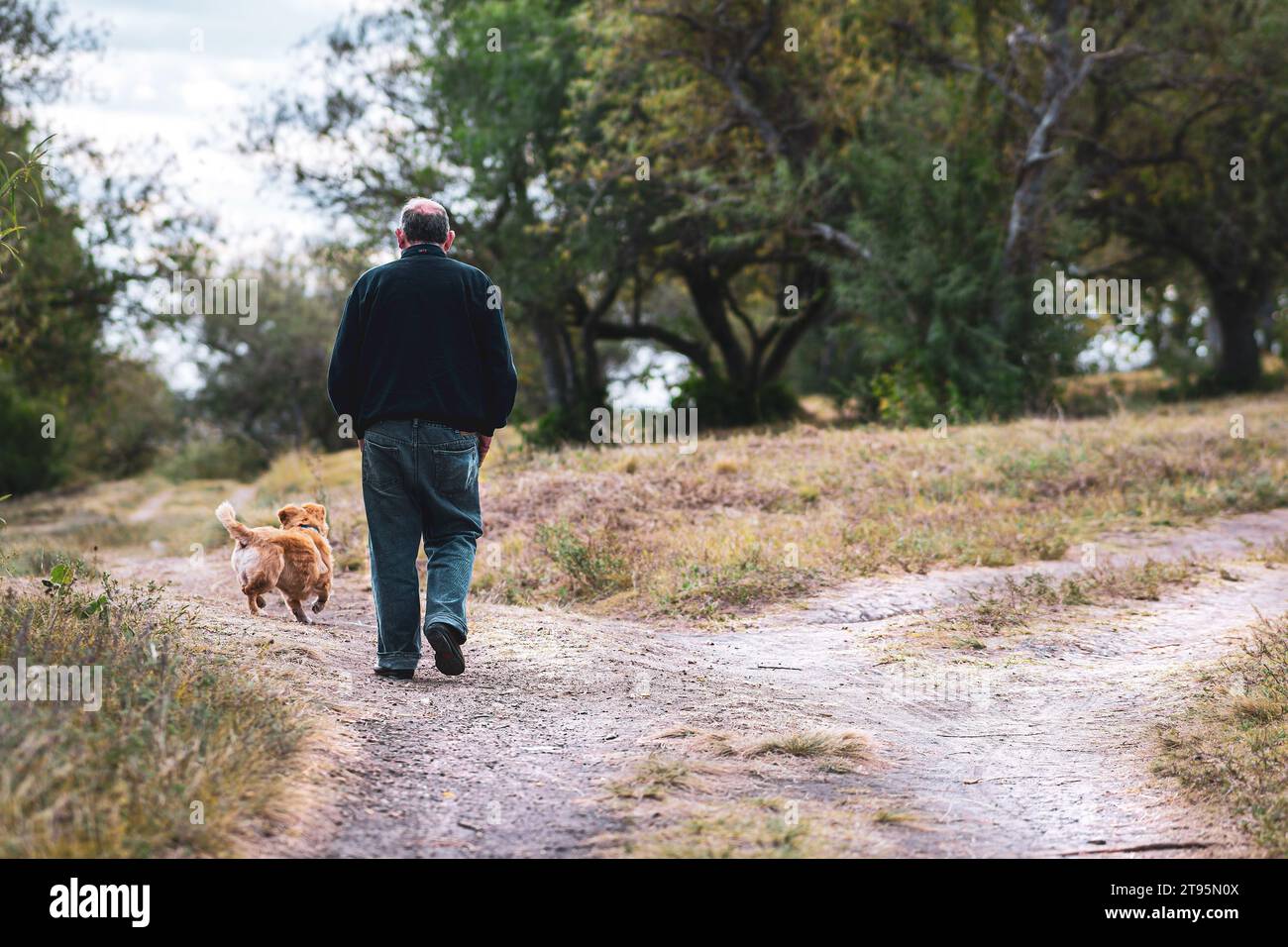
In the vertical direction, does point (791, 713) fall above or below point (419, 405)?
below

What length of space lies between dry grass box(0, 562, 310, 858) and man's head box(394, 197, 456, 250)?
85.8 inches

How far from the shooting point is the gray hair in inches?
223

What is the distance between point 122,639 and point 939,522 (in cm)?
745

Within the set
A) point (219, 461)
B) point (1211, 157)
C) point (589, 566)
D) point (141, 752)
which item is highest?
point (1211, 157)

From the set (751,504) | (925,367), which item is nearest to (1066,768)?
(751,504)

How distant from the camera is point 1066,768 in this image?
4891 mm

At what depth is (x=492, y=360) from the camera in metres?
5.64

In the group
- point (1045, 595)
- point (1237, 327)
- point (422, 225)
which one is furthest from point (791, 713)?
point (1237, 327)

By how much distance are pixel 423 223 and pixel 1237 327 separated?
24768 millimetres

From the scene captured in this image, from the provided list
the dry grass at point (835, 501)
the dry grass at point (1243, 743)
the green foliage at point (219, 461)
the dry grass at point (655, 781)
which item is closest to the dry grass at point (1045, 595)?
the dry grass at point (835, 501)

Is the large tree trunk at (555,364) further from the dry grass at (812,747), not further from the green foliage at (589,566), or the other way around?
the dry grass at (812,747)

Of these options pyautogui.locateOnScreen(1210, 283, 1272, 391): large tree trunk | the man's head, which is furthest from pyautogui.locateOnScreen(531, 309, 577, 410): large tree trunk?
the man's head

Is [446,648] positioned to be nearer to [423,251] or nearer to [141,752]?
[423,251]
